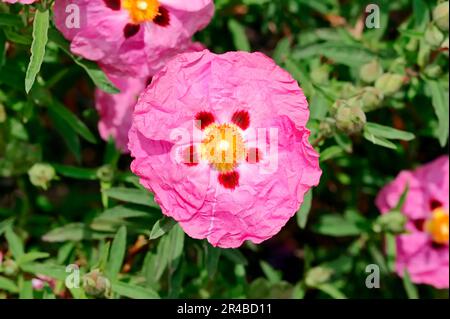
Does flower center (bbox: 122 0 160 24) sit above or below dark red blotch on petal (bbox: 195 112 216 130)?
above

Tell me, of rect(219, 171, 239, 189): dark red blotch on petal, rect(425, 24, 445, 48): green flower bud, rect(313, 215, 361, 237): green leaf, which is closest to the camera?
rect(219, 171, 239, 189): dark red blotch on petal

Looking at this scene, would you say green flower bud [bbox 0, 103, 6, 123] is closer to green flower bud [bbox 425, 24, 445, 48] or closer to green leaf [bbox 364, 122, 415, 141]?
green leaf [bbox 364, 122, 415, 141]

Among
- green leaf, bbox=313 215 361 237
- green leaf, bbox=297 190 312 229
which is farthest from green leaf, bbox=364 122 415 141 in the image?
green leaf, bbox=313 215 361 237

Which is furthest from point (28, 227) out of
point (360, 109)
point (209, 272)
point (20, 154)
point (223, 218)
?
point (360, 109)

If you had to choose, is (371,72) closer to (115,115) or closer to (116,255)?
(115,115)

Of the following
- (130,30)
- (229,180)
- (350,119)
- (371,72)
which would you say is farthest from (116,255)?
(371,72)

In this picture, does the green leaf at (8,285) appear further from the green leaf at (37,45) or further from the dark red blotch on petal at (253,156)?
the dark red blotch on petal at (253,156)
